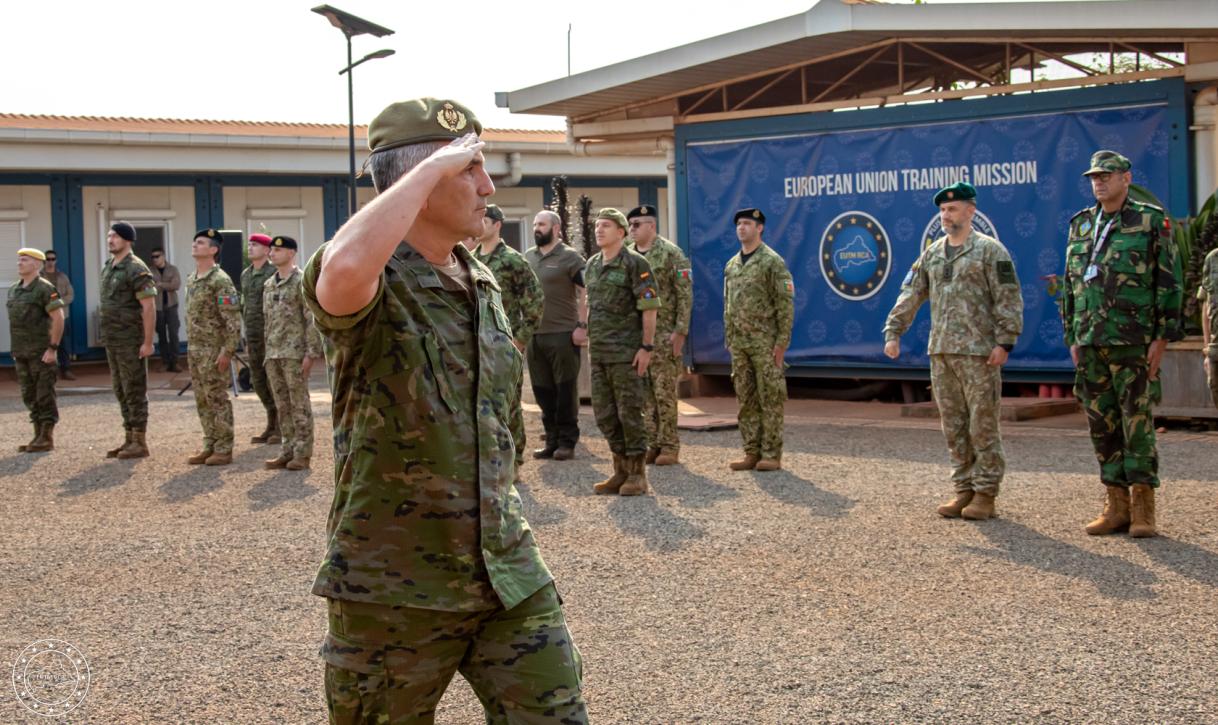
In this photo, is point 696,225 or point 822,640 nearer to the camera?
point 822,640

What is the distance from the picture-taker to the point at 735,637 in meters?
5.70

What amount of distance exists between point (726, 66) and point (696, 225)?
2.11 metres

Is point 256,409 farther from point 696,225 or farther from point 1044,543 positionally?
point 1044,543

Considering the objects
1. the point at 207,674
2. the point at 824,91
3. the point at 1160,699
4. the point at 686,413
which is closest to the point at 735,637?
the point at 1160,699

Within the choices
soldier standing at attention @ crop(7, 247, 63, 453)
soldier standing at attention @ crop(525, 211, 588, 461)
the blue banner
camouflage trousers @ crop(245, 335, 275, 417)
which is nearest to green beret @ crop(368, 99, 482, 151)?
soldier standing at attention @ crop(525, 211, 588, 461)

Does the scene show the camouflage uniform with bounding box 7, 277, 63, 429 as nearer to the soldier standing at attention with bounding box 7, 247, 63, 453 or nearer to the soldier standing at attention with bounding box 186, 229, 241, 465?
the soldier standing at attention with bounding box 7, 247, 63, 453

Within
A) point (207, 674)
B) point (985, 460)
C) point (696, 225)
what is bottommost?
point (207, 674)

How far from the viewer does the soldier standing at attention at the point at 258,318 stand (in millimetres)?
12484

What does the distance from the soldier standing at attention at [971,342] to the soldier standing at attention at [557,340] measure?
359 cm

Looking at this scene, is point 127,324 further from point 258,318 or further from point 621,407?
point 621,407

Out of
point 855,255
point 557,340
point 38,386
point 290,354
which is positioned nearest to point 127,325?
point 38,386

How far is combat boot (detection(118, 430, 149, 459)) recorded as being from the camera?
12367 mm

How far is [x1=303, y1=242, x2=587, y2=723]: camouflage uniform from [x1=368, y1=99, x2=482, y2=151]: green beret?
0.26 metres

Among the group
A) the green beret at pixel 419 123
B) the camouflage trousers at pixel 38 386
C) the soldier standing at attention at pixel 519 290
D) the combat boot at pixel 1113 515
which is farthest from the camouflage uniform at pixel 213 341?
the green beret at pixel 419 123
